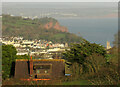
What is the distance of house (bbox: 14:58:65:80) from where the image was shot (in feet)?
30.2

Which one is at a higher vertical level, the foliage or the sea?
the sea

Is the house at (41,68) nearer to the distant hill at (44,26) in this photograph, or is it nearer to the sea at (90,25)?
the distant hill at (44,26)

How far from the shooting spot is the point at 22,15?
39.1m

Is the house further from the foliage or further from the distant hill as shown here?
the distant hill

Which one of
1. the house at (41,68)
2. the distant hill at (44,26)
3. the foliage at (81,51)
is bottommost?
the house at (41,68)

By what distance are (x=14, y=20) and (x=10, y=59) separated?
31672 mm

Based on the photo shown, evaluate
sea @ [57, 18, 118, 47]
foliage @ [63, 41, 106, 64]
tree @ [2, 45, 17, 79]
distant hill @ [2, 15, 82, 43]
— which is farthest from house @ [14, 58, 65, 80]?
sea @ [57, 18, 118, 47]

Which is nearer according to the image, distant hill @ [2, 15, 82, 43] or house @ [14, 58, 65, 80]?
house @ [14, 58, 65, 80]

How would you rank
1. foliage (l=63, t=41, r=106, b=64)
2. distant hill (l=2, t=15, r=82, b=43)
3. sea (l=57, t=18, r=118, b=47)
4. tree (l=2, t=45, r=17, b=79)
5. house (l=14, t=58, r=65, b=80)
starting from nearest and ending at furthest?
house (l=14, t=58, r=65, b=80)
tree (l=2, t=45, r=17, b=79)
foliage (l=63, t=41, r=106, b=64)
distant hill (l=2, t=15, r=82, b=43)
sea (l=57, t=18, r=118, b=47)

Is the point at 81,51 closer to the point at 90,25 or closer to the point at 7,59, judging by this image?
the point at 7,59

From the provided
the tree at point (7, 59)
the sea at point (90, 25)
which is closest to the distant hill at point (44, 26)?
the sea at point (90, 25)

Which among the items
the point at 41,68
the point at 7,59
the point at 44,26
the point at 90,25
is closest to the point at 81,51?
the point at 41,68

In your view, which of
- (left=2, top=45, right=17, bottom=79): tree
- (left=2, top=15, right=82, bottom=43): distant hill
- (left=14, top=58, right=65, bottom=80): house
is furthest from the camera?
(left=2, top=15, right=82, bottom=43): distant hill

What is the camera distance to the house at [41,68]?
922cm
